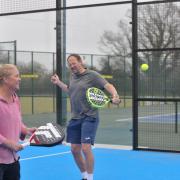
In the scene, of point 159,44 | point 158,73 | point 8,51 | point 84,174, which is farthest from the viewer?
point 8,51

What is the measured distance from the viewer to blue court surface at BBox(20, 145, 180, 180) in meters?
8.12

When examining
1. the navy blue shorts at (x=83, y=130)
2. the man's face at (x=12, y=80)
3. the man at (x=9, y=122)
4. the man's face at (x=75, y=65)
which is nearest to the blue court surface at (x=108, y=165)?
the navy blue shorts at (x=83, y=130)

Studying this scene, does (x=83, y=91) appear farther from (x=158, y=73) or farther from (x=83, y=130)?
(x=158, y=73)

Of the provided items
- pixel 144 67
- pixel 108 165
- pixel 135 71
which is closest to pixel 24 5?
pixel 135 71

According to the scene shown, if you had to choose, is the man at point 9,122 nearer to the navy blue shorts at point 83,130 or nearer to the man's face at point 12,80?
the man's face at point 12,80

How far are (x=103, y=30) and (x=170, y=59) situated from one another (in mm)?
2601

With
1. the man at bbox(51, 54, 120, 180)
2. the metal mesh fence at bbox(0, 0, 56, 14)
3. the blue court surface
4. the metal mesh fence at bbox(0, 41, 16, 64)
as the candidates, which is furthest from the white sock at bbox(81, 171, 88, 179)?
the metal mesh fence at bbox(0, 41, 16, 64)

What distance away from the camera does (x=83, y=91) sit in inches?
292

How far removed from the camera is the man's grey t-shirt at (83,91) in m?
7.41

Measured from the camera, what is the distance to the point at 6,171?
471cm

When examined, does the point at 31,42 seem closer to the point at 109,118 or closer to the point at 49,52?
the point at 49,52

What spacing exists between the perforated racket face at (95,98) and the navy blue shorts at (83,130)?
21.9 inches

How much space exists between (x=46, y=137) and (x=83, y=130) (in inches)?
111

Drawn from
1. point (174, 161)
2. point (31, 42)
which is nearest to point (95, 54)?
point (31, 42)
